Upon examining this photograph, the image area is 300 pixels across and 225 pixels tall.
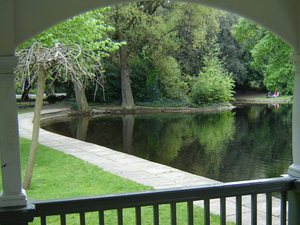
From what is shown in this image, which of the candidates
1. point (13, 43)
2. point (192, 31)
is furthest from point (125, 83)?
A: point (13, 43)

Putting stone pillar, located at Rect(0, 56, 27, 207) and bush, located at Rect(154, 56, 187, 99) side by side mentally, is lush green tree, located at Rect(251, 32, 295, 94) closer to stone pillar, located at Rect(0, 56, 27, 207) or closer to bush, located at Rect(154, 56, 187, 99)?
stone pillar, located at Rect(0, 56, 27, 207)

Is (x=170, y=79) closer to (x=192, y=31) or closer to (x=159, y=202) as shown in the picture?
(x=192, y=31)

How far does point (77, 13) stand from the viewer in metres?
2.69

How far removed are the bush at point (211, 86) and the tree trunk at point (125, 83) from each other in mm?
3882

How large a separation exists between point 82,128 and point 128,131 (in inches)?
83.9

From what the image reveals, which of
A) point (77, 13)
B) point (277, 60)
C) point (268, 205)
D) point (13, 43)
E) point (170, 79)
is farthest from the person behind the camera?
point (170, 79)

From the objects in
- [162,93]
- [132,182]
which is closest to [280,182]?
[132,182]

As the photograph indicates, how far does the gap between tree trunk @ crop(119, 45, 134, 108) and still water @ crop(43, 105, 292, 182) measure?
2710 millimetres

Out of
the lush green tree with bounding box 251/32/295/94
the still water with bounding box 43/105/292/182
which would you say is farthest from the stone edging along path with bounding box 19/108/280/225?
the lush green tree with bounding box 251/32/295/94

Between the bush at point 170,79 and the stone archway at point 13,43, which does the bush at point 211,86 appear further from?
the stone archway at point 13,43

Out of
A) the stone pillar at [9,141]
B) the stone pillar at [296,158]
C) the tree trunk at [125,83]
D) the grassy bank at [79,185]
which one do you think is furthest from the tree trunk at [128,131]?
the stone pillar at [9,141]

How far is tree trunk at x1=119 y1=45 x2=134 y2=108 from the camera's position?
2405 cm

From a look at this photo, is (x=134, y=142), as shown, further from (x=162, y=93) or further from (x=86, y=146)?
(x=162, y=93)

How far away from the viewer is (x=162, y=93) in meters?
26.0
